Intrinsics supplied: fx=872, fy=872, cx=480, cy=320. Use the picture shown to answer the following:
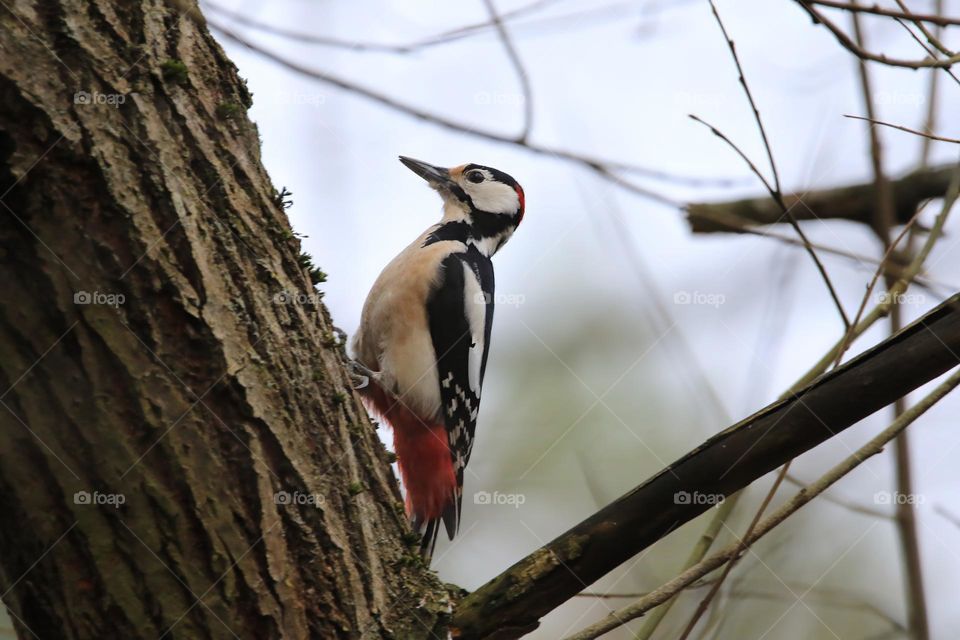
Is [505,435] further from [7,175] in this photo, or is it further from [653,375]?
[7,175]

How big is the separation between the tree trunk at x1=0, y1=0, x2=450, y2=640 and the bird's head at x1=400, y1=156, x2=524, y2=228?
9.07 ft

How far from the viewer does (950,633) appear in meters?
3.23

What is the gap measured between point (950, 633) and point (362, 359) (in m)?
2.59

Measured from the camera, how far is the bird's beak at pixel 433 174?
470cm

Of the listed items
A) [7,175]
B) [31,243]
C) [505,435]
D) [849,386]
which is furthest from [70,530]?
[505,435]

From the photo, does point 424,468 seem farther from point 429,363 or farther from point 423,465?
point 429,363

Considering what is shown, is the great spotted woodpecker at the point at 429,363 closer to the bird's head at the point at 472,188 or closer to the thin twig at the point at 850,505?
the bird's head at the point at 472,188

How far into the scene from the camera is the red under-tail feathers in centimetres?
381

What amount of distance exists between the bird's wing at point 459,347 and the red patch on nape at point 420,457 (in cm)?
8

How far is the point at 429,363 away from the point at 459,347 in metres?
0.22

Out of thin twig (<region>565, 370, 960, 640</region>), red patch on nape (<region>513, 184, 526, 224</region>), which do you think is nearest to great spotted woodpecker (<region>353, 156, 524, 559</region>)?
red patch on nape (<region>513, 184, 526, 224</region>)

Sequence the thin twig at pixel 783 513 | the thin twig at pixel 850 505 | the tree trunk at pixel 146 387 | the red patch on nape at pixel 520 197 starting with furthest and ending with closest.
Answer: the red patch on nape at pixel 520 197, the thin twig at pixel 850 505, the thin twig at pixel 783 513, the tree trunk at pixel 146 387

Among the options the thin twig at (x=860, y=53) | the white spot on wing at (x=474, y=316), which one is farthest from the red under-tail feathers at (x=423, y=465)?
the thin twig at (x=860, y=53)

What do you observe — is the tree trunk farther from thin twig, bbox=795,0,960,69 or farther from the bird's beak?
the bird's beak
